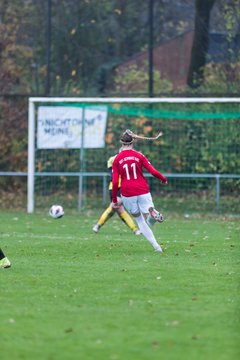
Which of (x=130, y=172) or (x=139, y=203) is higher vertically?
(x=130, y=172)

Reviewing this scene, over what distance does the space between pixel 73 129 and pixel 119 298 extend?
15.5m

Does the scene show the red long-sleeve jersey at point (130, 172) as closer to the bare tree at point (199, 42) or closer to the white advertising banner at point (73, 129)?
the white advertising banner at point (73, 129)

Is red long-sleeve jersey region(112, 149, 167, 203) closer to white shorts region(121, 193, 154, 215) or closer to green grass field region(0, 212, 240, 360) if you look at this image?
white shorts region(121, 193, 154, 215)

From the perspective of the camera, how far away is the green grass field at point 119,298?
28.3 feet

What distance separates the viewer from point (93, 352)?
841cm

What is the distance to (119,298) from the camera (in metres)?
11.2

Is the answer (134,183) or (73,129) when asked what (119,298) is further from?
(73,129)

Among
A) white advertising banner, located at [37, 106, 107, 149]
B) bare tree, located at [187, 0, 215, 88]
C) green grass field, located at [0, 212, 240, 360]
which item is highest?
bare tree, located at [187, 0, 215, 88]

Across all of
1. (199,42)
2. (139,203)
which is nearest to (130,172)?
(139,203)

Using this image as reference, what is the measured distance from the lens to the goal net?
2602cm

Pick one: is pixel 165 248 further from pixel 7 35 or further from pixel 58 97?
pixel 7 35

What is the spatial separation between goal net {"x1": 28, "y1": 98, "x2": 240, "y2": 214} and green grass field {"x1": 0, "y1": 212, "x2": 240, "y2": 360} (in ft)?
22.3

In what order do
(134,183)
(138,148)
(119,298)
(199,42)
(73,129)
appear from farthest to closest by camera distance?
(199,42), (138,148), (73,129), (134,183), (119,298)

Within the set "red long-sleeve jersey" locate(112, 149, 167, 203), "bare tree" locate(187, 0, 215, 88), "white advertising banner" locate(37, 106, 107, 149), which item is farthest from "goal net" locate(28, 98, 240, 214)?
"red long-sleeve jersey" locate(112, 149, 167, 203)
